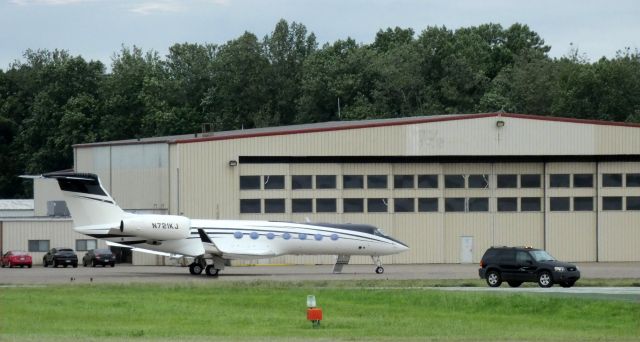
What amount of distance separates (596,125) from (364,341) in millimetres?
50458

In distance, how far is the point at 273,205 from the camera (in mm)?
74125

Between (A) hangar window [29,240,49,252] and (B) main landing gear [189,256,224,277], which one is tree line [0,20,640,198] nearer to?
(A) hangar window [29,240,49,252]

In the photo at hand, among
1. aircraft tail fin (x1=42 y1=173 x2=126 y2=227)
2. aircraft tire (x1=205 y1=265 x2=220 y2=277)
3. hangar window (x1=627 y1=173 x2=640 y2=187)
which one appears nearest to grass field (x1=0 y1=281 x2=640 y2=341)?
aircraft tire (x1=205 y1=265 x2=220 y2=277)

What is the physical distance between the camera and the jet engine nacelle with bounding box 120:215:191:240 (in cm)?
6125

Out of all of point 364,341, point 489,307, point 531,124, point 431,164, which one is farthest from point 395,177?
point 364,341

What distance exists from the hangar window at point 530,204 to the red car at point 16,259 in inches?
1148

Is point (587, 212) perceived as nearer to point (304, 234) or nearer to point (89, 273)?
point (304, 234)

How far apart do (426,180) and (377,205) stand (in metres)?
3.41

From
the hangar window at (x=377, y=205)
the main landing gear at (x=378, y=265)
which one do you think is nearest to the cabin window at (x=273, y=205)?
the hangar window at (x=377, y=205)

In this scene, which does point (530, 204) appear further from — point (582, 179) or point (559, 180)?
point (582, 179)

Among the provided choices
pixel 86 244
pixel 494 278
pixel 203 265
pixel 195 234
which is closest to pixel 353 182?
pixel 203 265

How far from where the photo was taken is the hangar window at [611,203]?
78000 millimetres

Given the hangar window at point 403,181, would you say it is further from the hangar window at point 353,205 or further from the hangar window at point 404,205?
the hangar window at point 353,205

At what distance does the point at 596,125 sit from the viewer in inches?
3029
